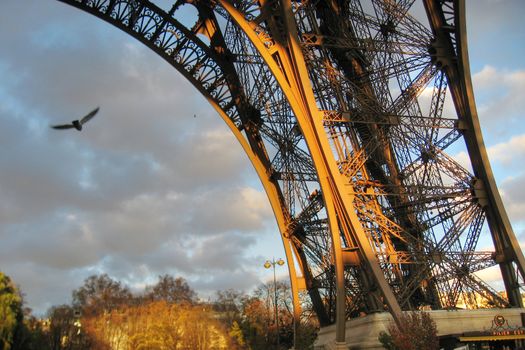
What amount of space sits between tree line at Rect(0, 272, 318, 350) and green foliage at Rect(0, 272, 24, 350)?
3.46 meters

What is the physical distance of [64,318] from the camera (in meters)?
41.8

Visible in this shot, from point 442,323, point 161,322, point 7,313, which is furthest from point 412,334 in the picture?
point 161,322

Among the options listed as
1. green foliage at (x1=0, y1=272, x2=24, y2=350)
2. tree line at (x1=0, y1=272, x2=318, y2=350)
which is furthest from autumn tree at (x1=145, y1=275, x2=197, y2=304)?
green foliage at (x1=0, y1=272, x2=24, y2=350)

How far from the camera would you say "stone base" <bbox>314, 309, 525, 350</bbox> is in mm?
17953

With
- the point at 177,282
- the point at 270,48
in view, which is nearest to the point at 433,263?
the point at 270,48

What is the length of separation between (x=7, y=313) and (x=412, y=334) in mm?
17961

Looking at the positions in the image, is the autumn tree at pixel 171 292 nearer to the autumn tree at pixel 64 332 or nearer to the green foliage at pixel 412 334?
the autumn tree at pixel 64 332

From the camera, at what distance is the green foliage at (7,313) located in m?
23.6

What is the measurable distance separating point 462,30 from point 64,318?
35919 millimetres

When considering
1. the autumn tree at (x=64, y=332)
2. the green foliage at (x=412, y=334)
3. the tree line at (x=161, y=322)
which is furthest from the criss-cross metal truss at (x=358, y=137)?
the autumn tree at (x=64, y=332)

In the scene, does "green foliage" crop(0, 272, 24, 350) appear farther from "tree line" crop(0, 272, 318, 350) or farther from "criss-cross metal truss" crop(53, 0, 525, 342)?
"criss-cross metal truss" crop(53, 0, 525, 342)

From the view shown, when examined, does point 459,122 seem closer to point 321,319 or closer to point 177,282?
point 321,319

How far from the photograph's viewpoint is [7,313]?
23922 millimetres

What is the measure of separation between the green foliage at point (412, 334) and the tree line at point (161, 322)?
39.0 ft
